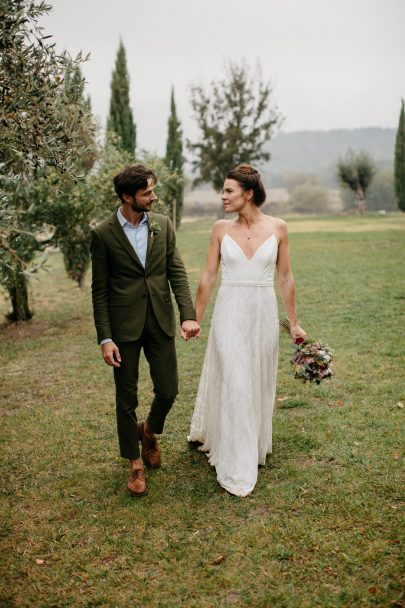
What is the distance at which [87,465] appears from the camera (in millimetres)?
5465

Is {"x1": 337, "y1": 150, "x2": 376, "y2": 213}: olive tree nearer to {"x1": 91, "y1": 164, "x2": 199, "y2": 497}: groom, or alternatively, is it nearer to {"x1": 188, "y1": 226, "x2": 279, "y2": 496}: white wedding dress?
{"x1": 188, "y1": 226, "x2": 279, "y2": 496}: white wedding dress

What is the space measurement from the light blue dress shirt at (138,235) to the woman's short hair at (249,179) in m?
0.86

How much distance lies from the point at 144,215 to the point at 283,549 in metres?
2.75

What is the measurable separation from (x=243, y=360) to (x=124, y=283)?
1.20 meters

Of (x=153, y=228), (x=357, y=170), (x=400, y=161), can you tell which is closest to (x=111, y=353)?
(x=153, y=228)

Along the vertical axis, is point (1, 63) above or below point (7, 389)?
above

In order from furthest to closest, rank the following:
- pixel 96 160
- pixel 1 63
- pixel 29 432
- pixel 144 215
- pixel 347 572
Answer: pixel 96 160 → pixel 29 432 → pixel 144 215 → pixel 1 63 → pixel 347 572

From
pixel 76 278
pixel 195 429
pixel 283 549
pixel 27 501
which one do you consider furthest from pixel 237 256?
pixel 76 278

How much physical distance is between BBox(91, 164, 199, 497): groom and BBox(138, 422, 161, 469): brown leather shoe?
1.32 feet

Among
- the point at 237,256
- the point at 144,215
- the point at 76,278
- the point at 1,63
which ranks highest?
the point at 1,63

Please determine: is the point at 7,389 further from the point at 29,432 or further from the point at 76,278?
the point at 76,278

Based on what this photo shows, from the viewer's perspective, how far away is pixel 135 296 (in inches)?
182

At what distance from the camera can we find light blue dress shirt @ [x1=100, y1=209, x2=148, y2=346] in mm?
4664

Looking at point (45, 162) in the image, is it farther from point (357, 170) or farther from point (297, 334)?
point (357, 170)
